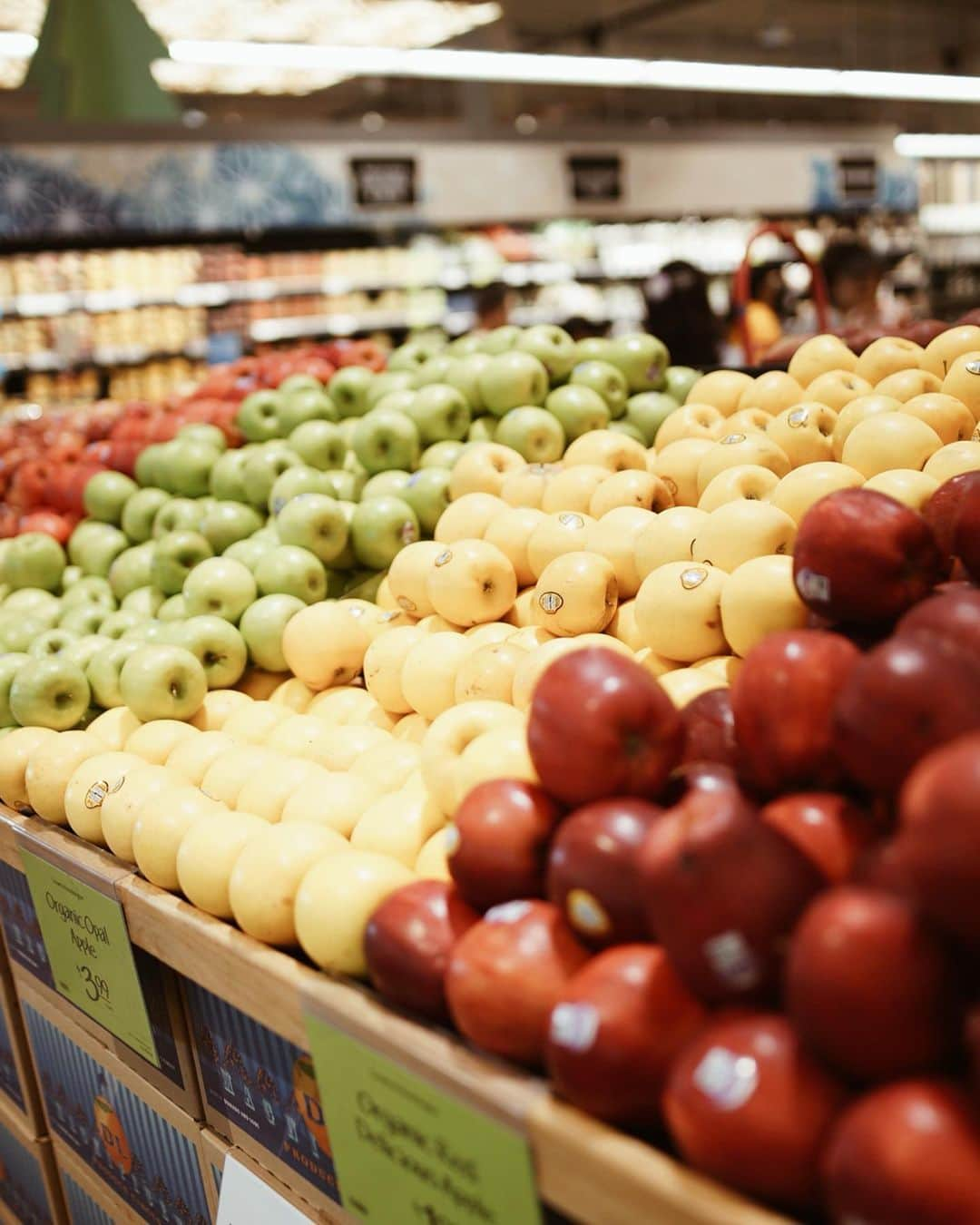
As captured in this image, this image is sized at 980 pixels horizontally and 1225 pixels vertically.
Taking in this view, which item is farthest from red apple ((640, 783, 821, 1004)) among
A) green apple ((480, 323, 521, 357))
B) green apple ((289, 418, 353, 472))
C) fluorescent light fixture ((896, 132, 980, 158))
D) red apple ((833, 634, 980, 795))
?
fluorescent light fixture ((896, 132, 980, 158))

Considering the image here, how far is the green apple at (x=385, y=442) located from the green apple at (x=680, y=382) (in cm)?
63

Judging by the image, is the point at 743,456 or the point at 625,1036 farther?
the point at 743,456

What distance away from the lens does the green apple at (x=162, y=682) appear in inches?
80.9

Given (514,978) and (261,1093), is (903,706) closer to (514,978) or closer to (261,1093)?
(514,978)

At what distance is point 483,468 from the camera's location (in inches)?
93.0

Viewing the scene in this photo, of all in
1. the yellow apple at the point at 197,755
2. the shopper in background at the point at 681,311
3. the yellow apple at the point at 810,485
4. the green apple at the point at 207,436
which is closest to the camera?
the yellow apple at the point at 810,485

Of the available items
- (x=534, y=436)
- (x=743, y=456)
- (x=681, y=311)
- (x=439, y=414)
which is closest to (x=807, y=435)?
(x=743, y=456)

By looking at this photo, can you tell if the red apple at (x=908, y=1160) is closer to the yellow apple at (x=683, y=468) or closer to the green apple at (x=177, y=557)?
the yellow apple at (x=683, y=468)

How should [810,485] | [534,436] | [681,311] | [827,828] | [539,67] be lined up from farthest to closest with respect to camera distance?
[539,67] < [681,311] < [534,436] < [810,485] < [827,828]

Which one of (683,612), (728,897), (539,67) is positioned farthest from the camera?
(539,67)

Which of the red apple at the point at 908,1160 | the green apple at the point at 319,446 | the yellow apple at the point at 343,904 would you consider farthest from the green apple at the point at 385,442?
the red apple at the point at 908,1160

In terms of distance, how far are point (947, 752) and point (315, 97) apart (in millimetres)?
16841

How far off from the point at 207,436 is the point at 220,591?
0.80 m

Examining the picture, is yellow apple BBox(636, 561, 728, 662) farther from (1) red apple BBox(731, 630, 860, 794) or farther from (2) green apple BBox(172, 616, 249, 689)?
(2) green apple BBox(172, 616, 249, 689)
